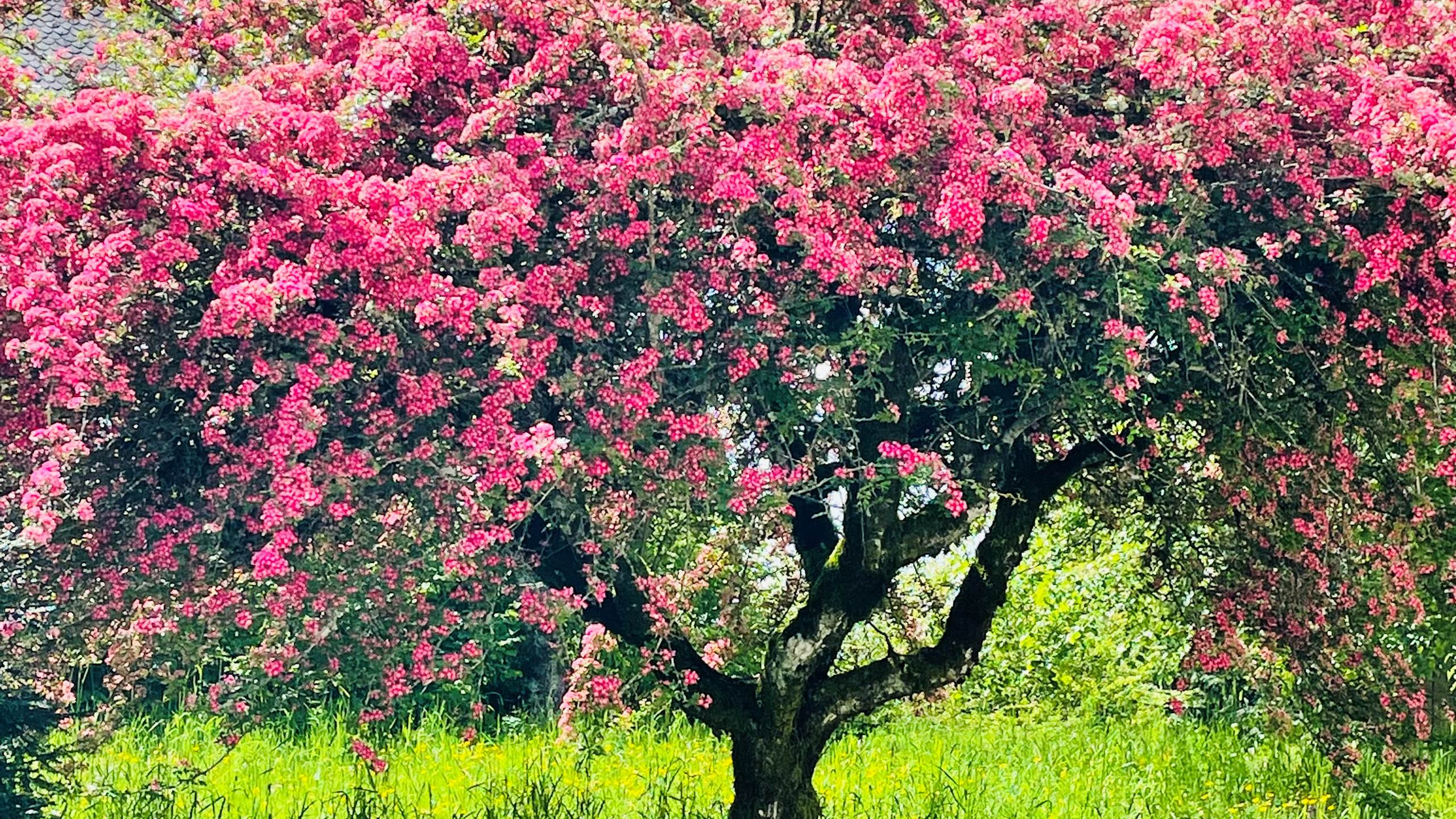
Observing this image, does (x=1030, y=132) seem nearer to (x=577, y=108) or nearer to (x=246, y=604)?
(x=577, y=108)

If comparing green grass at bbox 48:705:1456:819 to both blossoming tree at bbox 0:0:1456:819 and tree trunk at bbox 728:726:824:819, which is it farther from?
blossoming tree at bbox 0:0:1456:819

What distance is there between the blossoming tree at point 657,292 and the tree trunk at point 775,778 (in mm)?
988

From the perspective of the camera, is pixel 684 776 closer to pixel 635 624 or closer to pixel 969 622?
pixel 635 624

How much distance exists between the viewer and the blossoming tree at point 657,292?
529cm

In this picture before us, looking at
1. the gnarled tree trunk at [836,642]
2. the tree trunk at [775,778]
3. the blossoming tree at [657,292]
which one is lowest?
the tree trunk at [775,778]

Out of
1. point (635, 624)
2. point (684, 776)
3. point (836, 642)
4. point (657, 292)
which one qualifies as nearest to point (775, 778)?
point (836, 642)

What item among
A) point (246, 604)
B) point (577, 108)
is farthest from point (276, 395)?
point (577, 108)

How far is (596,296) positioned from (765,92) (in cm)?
104

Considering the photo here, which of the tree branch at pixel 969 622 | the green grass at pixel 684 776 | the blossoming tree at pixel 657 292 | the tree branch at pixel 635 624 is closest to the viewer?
the blossoming tree at pixel 657 292

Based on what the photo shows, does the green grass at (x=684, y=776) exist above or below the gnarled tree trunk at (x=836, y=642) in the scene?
below

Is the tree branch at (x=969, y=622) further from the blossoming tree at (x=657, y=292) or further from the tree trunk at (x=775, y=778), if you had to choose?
the blossoming tree at (x=657, y=292)

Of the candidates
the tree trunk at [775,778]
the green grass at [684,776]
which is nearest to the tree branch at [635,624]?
the tree trunk at [775,778]

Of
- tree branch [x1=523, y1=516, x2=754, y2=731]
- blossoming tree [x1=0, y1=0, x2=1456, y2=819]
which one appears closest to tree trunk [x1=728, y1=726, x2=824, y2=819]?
tree branch [x1=523, y1=516, x2=754, y2=731]

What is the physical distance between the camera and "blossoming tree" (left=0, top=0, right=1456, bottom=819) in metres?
5.29
